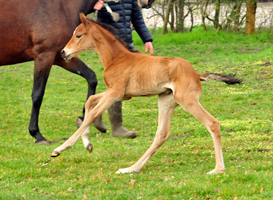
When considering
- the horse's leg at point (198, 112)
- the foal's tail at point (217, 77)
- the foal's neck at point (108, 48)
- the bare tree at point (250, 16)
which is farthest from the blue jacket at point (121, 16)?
the bare tree at point (250, 16)

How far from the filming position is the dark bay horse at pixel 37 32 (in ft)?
21.3

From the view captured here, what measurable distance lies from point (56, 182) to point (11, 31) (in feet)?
10.2

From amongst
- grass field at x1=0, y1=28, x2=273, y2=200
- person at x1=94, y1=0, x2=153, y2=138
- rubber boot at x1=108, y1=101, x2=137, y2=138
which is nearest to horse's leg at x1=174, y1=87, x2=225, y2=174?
grass field at x1=0, y1=28, x2=273, y2=200

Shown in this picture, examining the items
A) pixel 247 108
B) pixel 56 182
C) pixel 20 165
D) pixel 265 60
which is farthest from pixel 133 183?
pixel 265 60

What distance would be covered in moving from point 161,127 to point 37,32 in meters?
2.75

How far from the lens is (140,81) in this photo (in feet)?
15.6

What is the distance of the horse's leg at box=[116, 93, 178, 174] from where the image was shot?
484 centimetres

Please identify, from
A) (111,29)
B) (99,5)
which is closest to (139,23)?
(99,5)

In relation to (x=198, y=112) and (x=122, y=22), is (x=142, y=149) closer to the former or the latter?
(x=198, y=112)

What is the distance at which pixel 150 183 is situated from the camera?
14.4ft

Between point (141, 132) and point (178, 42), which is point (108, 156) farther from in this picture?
point (178, 42)

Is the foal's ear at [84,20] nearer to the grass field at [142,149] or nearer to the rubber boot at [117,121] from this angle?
the grass field at [142,149]

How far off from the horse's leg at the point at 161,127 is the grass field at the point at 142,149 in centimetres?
12

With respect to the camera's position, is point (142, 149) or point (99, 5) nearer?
point (142, 149)
